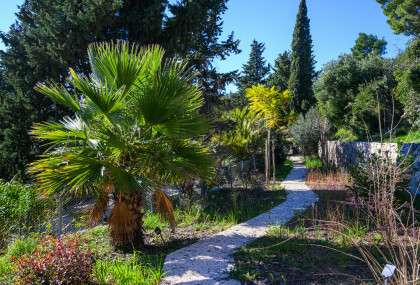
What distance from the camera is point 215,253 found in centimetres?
484

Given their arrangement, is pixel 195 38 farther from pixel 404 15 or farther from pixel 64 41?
pixel 404 15

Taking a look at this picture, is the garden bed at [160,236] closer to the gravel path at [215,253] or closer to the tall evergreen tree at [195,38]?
the gravel path at [215,253]

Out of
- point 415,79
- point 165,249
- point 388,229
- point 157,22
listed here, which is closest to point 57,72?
point 157,22

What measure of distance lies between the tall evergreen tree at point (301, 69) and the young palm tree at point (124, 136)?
2531 cm

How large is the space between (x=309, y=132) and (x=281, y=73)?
1763 cm

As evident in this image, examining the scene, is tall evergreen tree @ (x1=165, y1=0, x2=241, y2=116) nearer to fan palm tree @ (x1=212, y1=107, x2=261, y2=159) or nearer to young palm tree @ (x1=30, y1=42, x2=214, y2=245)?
fan palm tree @ (x1=212, y1=107, x2=261, y2=159)

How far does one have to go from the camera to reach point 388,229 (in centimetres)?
226

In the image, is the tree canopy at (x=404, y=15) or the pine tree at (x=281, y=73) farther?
the pine tree at (x=281, y=73)

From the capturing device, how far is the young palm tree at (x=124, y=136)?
409 centimetres

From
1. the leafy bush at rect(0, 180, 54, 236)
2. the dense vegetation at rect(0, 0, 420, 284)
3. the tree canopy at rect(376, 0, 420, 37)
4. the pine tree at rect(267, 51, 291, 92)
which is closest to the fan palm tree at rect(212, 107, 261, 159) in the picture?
the dense vegetation at rect(0, 0, 420, 284)

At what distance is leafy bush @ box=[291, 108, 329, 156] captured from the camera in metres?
18.3

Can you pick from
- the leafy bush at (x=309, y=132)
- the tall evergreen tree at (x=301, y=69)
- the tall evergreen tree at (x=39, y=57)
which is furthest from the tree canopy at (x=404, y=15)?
the tall evergreen tree at (x=301, y=69)

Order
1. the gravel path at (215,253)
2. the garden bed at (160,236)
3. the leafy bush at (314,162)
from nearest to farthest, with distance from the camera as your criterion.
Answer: the garden bed at (160,236) < the gravel path at (215,253) < the leafy bush at (314,162)

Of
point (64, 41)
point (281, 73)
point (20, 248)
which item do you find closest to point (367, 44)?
point (281, 73)
